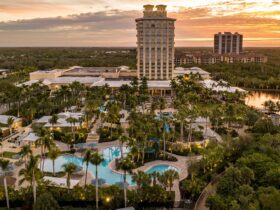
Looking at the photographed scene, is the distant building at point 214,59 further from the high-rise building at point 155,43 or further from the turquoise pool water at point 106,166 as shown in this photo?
the turquoise pool water at point 106,166

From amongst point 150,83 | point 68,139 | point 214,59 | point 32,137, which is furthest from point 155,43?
point 214,59

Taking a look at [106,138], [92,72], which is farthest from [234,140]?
[92,72]

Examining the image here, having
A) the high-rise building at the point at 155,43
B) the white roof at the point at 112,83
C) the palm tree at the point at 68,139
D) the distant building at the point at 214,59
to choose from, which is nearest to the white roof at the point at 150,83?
the white roof at the point at 112,83

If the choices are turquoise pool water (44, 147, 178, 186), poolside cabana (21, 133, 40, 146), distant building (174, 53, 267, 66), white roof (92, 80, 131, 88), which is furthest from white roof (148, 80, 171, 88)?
distant building (174, 53, 267, 66)

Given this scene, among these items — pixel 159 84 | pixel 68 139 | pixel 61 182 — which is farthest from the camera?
pixel 159 84

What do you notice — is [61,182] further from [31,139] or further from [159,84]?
[159,84]

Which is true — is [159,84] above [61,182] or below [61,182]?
above

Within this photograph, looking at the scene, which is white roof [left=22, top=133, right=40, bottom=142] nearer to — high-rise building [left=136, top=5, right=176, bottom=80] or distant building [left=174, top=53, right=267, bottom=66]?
high-rise building [left=136, top=5, right=176, bottom=80]
